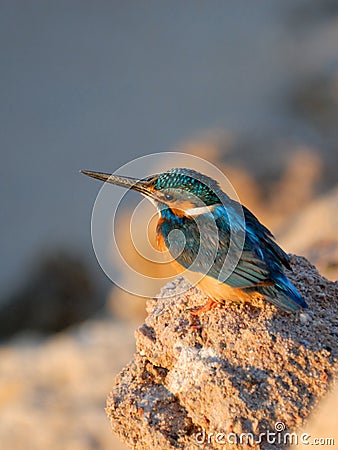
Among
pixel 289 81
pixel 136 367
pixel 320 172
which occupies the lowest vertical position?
pixel 136 367

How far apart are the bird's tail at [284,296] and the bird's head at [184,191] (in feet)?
2.25

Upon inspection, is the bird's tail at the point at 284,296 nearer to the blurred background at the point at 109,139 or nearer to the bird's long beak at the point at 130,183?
the bird's long beak at the point at 130,183

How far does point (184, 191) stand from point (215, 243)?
1.33 ft

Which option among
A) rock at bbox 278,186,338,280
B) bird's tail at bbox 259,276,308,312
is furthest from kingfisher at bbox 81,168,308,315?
Answer: rock at bbox 278,186,338,280

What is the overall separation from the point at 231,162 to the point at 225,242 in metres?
9.55

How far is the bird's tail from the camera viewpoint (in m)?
4.13

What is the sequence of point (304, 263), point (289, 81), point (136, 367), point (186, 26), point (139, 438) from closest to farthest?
point (139, 438), point (136, 367), point (304, 263), point (289, 81), point (186, 26)

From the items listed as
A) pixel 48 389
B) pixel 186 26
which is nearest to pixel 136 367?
pixel 48 389

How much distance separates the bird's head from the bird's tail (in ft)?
2.25

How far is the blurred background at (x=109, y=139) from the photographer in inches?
328

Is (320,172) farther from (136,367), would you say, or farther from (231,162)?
(136,367)

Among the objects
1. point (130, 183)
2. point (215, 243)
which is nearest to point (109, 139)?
point (130, 183)

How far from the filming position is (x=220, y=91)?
21.6 m

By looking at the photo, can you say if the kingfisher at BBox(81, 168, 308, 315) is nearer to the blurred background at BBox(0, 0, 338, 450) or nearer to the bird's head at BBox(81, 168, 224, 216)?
the bird's head at BBox(81, 168, 224, 216)
